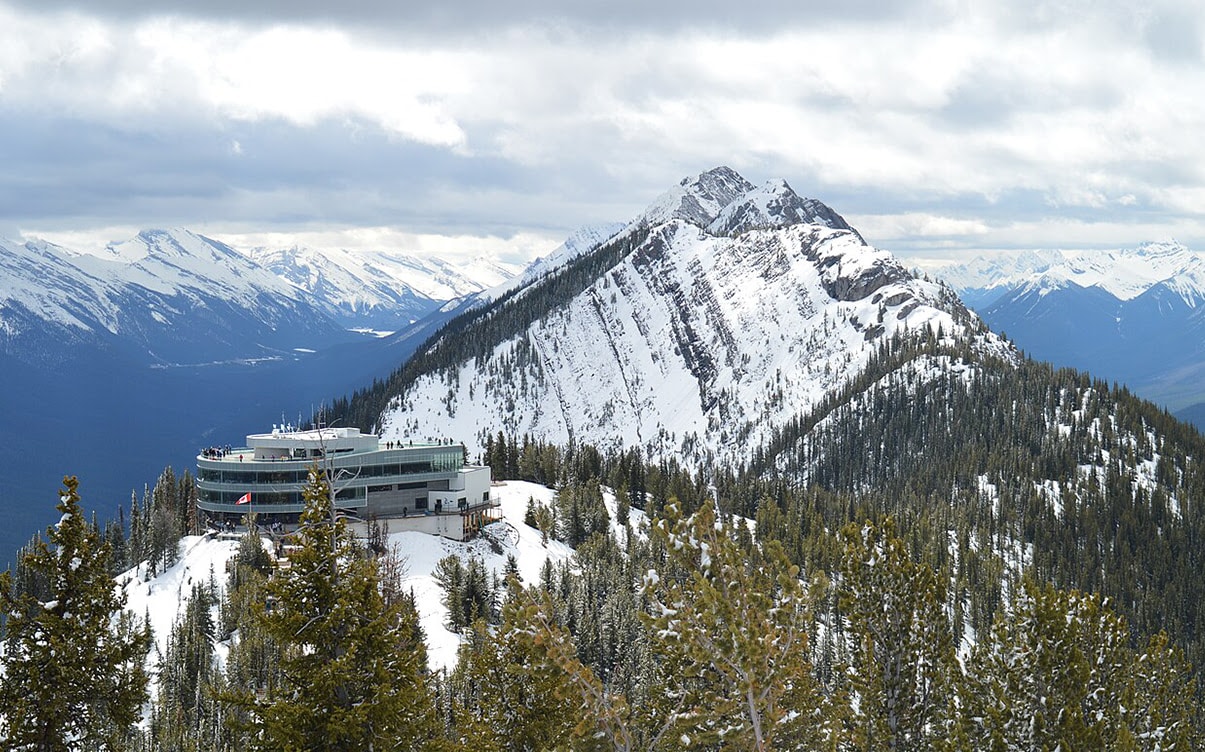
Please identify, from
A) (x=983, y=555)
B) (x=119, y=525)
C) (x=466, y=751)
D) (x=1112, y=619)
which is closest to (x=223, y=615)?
(x=119, y=525)

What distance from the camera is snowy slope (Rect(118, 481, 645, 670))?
9019 centimetres

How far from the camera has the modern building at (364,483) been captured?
11950cm

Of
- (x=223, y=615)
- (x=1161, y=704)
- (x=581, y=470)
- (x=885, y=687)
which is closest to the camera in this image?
(x=885, y=687)

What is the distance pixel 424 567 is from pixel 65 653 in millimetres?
80849

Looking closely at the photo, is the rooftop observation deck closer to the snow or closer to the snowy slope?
the snowy slope

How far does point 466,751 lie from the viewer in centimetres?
3081

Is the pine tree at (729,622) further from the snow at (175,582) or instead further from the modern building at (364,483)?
the modern building at (364,483)

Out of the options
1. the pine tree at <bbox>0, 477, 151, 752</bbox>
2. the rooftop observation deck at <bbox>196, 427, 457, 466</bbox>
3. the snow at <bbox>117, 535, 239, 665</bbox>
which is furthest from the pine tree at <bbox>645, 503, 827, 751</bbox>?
the rooftop observation deck at <bbox>196, 427, 457, 466</bbox>

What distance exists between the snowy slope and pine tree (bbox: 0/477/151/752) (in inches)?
1929

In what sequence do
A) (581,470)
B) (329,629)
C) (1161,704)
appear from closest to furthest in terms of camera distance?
(329,629), (1161,704), (581,470)

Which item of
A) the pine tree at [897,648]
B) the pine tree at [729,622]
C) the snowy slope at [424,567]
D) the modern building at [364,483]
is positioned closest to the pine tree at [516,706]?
the pine tree at [897,648]

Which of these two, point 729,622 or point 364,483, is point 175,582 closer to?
point 364,483

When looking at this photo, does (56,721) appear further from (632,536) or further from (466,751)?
(632,536)

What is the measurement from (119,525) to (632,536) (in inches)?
2515
